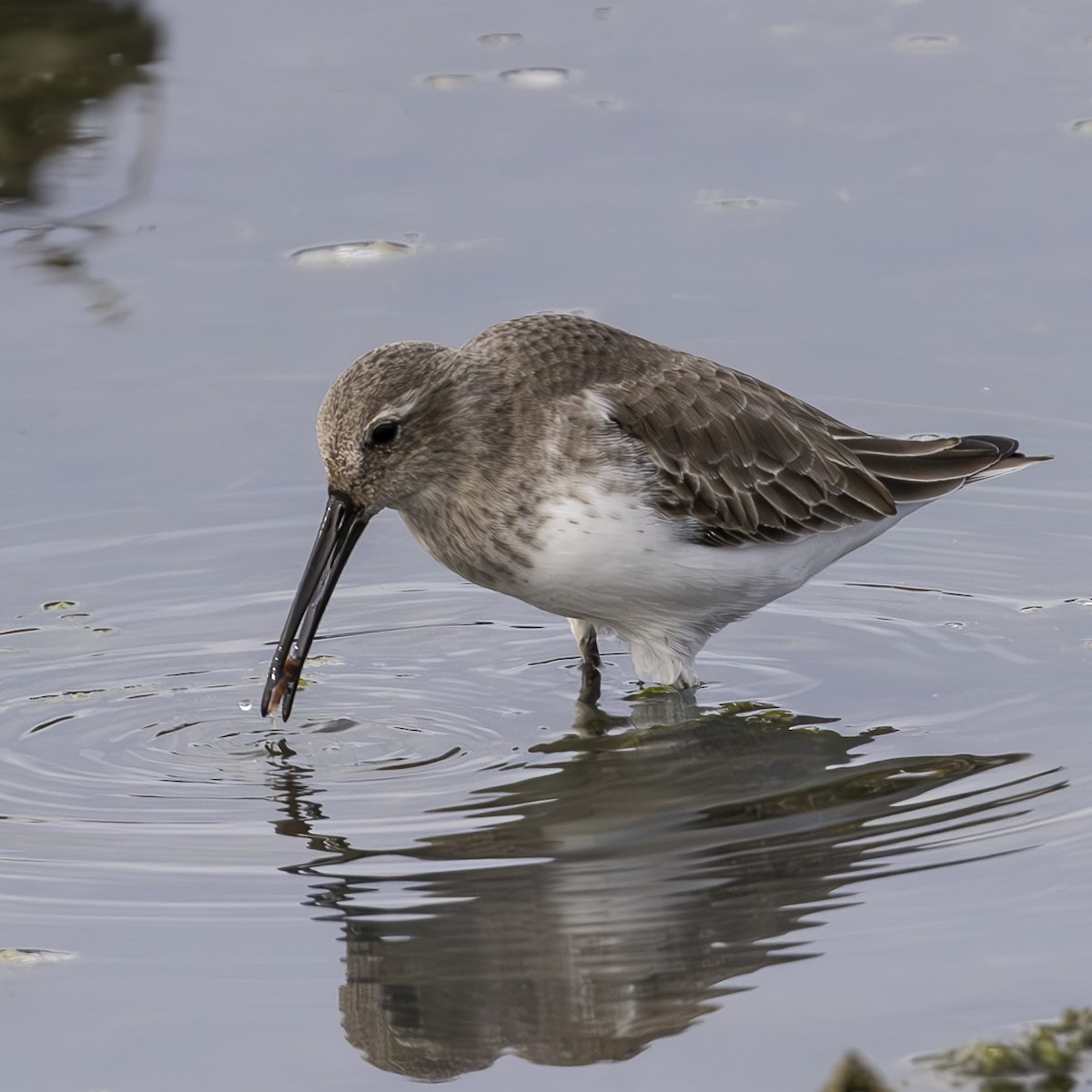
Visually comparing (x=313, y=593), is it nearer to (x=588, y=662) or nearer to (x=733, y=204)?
(x=588, y=662)

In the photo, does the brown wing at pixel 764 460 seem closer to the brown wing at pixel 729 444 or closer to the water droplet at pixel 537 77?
the brown wing at pixel 729 444

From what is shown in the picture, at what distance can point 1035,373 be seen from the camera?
11.0 m

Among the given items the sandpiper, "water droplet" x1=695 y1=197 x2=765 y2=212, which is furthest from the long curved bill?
"water droplet" x1=695 y1=197 x2=765 y2=212

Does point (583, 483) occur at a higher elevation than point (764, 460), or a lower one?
higher

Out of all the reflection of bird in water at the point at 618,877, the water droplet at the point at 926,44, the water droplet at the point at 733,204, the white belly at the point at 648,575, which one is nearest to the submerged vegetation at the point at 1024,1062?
the reflection of bird in water at the point at 618,877

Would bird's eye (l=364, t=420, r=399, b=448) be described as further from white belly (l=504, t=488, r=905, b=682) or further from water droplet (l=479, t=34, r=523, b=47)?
water droplet (l=479, t=34, r=523, b=47)

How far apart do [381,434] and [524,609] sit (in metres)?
2.10

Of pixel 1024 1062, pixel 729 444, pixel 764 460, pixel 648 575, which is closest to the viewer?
pixel 1024 1062

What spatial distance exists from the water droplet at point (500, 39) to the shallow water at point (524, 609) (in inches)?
1.7

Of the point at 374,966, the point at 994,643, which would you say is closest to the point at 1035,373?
the point at 994,643

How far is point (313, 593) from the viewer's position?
8.00m

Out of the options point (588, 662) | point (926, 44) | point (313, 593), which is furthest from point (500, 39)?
point (313, 593)

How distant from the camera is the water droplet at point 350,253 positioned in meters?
12.0

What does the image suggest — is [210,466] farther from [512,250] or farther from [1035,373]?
[1035,373]
